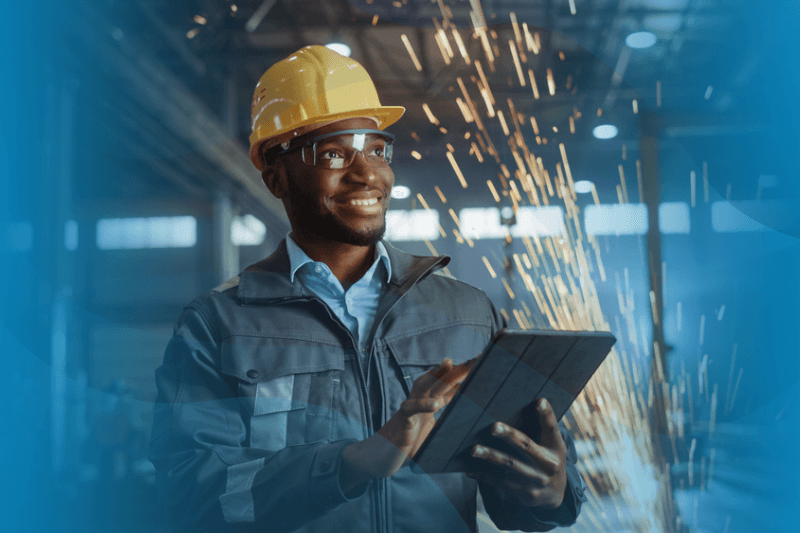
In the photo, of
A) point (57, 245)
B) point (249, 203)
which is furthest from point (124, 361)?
point (249, 203)

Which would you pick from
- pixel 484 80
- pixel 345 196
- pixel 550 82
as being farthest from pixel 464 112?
pixel 345 196

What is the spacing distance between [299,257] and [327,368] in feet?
0.60

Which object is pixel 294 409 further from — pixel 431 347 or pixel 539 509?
pixel 539 509

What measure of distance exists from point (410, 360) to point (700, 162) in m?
0.99

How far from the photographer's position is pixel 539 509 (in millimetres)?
677

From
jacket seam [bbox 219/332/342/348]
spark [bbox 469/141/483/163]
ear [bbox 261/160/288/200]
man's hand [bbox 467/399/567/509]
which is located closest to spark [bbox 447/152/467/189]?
spark [bbox 469/141/483/163]

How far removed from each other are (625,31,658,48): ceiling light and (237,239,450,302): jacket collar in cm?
87

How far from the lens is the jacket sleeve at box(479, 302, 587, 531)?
675 mm

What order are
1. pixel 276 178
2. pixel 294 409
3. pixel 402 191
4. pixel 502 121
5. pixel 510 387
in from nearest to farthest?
pixel 510 387, pixel 294 409, pixel 276 178, pixel 402 191, pixel 502 121

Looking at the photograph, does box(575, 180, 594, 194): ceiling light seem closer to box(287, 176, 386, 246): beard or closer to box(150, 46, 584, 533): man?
box(150, 46, 584, 533): man

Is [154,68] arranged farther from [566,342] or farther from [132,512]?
[566,342]

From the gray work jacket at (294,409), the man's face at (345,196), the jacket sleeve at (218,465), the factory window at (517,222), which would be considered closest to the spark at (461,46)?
the factory window at (517,222)

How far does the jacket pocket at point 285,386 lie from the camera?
2.16 ft

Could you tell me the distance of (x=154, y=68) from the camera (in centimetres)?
105
